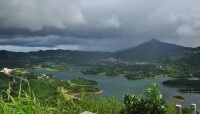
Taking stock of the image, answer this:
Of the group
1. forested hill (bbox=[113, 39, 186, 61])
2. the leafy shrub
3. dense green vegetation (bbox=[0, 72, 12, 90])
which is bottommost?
dense green vegetation (bbox=[0, 72, 12, 90])

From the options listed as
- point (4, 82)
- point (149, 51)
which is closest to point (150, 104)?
point (4, 82)

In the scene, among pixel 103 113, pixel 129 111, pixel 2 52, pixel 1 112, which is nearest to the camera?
pixel 1 112

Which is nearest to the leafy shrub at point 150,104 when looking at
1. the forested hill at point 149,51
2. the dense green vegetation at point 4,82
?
the dense green vegetation at point 4,82

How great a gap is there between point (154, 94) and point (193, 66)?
242 ft

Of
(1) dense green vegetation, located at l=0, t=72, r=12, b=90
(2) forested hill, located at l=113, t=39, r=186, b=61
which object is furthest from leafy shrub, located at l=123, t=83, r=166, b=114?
(2) forested hill, located at l=113, t=39, r=186, b=61

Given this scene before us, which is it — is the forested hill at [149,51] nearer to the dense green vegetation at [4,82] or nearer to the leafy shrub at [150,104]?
the dense green vegetation at [4,82]

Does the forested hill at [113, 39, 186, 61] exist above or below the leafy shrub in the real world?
above

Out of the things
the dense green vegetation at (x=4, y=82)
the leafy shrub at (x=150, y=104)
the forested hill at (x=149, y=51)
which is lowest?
the dense green vegetation at (x=4, y=82)

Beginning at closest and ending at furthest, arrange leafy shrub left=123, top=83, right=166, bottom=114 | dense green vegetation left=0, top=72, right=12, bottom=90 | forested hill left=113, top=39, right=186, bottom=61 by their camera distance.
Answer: leafy shrub left=123, top=83, right=166, bottom=114 < dense green vegetation left=0, top=72, right=12, bottom=90 < forested hill left=113, top=39, right=186, bottom=61

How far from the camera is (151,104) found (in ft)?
8.54

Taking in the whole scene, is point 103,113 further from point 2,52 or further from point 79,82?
point 2,52

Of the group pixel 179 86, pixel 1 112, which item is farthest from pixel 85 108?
pixel 179 86

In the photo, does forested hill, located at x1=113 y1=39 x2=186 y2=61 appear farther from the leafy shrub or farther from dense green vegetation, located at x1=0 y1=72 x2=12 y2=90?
the leafy shrub

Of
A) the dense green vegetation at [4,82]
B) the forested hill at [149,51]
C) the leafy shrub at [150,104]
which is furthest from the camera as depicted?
the forested hill at [149,51]
